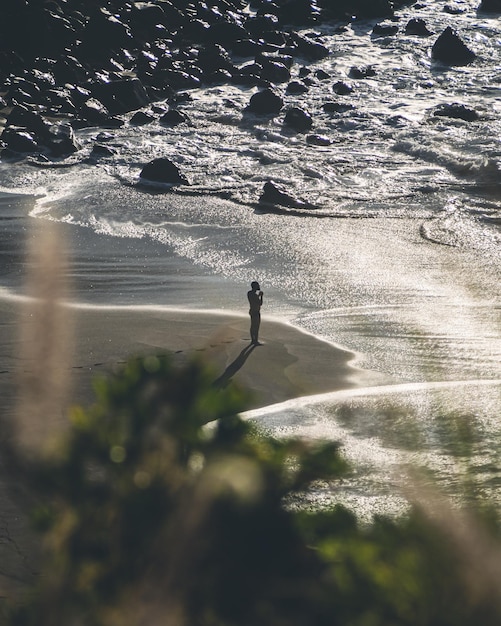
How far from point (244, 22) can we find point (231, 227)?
1076 inches

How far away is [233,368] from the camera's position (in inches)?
510

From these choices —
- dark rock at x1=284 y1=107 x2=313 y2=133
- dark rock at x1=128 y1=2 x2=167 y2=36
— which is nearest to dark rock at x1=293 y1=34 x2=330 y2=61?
dark rock at x1=128 y1=2 x2=167 y2=36

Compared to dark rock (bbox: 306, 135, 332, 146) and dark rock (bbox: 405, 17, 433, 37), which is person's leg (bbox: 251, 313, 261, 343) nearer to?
dark rock (bbox: 306, 135, 332, 146)

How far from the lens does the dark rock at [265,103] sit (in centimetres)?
3566

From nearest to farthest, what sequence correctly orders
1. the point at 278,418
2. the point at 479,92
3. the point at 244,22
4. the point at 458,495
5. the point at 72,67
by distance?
the point at 458,495 → the point at 278,418 → the point at 479,92 → the point at 72,67 → the point at 244,22

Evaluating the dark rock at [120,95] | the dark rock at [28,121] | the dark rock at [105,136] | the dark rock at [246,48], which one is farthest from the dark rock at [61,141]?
the dark rock at [246,48]

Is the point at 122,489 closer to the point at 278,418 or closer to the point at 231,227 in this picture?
the point at 278,418

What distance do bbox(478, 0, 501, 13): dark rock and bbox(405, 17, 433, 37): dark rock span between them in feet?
16.0

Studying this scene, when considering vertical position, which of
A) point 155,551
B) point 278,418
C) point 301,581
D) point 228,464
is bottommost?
point 278,418

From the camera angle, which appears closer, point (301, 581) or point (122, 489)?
point (122, 489)

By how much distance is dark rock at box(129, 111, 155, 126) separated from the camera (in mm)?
34594

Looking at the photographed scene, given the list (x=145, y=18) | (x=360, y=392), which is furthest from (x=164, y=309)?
(x=145, y=18)

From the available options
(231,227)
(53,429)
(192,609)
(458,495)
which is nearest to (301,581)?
(192,609)

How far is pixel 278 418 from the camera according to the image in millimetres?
11188
